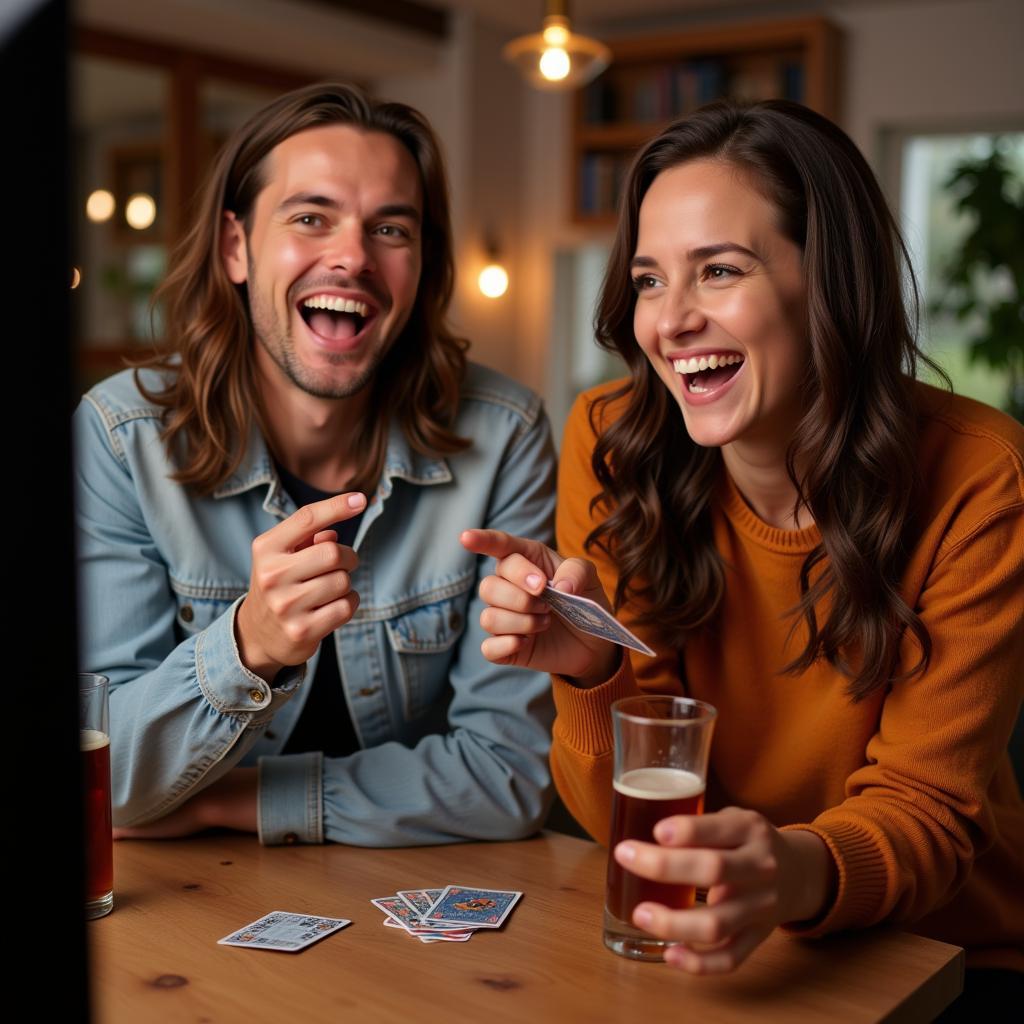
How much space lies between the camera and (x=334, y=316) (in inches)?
73.2

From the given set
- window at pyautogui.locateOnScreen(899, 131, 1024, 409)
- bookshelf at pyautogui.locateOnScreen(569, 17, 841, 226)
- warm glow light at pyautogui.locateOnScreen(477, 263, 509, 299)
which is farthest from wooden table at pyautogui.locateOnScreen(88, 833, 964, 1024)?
warm glow light at pyautogui.locateOnScreen(477, 263, 509, 299)

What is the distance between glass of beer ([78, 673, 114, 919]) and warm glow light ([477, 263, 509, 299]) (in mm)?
5563

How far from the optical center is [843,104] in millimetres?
6082

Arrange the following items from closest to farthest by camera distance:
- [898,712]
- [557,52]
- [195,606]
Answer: [898,712] → [195,606] → [557,52]

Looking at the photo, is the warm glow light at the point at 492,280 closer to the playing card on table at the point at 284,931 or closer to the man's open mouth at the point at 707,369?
the man's open mouth at the point at 707,369

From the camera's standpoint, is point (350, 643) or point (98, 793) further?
point (350, 643)

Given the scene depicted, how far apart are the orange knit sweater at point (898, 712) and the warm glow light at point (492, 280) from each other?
4971mm

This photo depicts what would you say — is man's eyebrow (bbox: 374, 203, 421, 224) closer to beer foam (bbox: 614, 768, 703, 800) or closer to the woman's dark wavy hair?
the woman's dark wavy hair

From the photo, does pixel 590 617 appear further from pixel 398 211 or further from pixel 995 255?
pixel 995 255

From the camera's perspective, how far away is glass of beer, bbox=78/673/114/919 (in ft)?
3.87

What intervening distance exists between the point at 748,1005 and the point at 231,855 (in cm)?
63

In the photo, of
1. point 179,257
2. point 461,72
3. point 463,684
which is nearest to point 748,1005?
point 463,684

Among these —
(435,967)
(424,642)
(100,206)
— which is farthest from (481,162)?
(435,967)

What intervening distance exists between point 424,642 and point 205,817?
1.40ft
